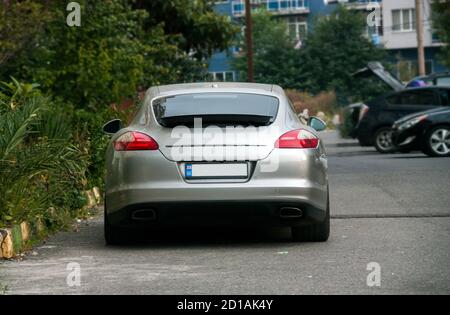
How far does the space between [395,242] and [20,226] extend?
10.4 ft

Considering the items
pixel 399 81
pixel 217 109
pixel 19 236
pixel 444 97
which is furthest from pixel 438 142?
pixel 19 236

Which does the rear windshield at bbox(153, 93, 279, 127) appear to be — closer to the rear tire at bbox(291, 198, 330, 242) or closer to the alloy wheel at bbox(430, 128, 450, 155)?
the rear tire at bbox(291, 198, 330, 242)

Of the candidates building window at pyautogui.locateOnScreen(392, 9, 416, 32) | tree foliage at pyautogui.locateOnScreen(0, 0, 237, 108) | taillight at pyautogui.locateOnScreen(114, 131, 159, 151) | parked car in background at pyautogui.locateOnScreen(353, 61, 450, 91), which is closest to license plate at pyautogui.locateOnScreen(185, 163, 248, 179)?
taillight at pyautogui.locateOnScreen(114, 131, 159, 151)

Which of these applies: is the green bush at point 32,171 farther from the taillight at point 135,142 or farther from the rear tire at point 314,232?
the rear tire at point 314,232

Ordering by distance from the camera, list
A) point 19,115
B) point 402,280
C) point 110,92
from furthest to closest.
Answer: point 110,92 → point 19,115 → point 402,280

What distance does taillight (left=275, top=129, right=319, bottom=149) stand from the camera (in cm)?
1082

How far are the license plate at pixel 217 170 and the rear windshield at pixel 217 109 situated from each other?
0.36m

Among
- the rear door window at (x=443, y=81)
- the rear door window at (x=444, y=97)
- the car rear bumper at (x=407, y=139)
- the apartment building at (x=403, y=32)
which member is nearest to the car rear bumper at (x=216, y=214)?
the car rear bumper at (x=407, y=139)

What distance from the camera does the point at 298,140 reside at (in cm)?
1091

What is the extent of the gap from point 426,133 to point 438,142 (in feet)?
1.07

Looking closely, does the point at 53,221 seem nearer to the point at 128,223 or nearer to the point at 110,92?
the point at 128,223

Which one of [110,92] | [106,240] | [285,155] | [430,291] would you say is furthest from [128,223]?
[110,92]

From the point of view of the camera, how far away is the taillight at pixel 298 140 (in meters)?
10.8
